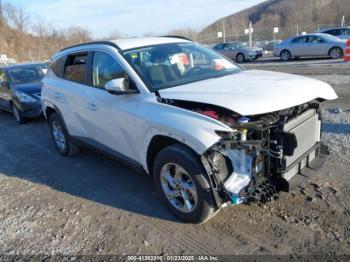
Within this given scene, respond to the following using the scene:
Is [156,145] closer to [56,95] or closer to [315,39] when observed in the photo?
[56,95]

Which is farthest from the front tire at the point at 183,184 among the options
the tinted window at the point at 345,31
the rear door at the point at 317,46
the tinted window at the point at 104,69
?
the tinted window at the point at 345,31

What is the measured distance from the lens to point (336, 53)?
59.6 ft

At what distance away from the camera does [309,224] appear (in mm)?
3523

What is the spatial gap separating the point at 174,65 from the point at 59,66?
8.52 feet

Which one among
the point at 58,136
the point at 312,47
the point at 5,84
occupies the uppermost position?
the point at 5,84

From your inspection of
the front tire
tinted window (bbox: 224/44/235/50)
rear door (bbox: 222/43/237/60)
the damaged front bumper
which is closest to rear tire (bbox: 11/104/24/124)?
the front tire

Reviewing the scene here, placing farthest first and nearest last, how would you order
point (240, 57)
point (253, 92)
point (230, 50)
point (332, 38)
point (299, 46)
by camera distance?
point (230, 50) → point (240, 57) → point (299, 46) → point (332, 38) → point (253, 92)

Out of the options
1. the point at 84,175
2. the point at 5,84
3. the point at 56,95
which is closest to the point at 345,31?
the point at 5,84

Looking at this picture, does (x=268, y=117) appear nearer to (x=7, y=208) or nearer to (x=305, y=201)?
(x=305, y=201)

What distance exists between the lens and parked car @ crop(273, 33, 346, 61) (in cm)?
1808

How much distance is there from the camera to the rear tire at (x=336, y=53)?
1796 cm

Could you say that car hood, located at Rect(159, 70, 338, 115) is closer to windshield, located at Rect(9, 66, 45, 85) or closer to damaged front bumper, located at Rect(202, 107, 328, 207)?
damaged front bumper, located at Rect(202, 107, 328, 207)

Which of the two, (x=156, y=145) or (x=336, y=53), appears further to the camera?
(x=336, y=53)

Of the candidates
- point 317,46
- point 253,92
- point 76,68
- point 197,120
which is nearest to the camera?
point 197,120
